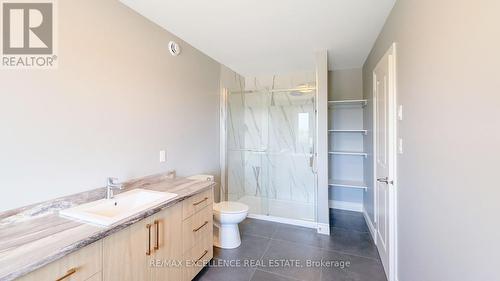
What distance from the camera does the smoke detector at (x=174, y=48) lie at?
238 cm

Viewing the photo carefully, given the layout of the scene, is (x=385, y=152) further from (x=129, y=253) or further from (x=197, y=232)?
(x=129, y=253)

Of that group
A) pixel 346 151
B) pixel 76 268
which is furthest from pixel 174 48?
pixel 346 151

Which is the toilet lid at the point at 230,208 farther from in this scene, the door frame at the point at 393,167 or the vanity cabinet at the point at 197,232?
the door frame at the point at 393,167

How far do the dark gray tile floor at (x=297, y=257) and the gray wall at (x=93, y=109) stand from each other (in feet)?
3.79

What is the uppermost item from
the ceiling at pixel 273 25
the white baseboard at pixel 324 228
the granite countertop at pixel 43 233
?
the ceiling at pixel 273 25

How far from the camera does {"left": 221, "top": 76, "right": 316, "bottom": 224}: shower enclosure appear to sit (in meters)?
3.52

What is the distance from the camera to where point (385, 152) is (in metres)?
2.06

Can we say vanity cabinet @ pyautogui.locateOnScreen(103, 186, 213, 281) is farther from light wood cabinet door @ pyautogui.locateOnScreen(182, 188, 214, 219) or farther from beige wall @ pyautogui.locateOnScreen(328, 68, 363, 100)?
beige wall @ pyautogui.locateOnScreen(328, 68, 363, 100)

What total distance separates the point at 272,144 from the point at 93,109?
265cm

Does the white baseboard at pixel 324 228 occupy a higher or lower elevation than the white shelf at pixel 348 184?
lower

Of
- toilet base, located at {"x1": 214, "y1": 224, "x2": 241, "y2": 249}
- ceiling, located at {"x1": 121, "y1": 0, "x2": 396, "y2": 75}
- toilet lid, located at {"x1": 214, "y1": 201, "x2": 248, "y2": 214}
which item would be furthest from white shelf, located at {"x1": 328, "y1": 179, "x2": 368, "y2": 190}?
ceiling, located at {"x1": 121, "y1": 0, "x2": 396, "y2": 75}

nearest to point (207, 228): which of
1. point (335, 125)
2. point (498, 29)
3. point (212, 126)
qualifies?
point (212, 126)

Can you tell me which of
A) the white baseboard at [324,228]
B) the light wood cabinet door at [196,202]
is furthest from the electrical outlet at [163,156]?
the white baseboard at [324,228]

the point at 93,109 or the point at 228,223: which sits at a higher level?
the point at 93,109
